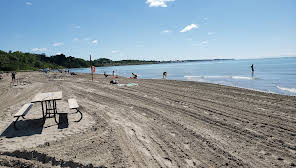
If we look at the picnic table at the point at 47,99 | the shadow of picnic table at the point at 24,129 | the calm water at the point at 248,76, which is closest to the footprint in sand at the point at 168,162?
the shadow of picnic table at the point at 24,129

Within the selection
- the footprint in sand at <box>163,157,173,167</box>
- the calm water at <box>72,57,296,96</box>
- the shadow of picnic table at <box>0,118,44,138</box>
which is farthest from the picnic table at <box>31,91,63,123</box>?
the calm water at <box>72,57,296,96</box>

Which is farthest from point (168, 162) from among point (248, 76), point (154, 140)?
point (248, 76)

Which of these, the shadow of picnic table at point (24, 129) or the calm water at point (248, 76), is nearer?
the shadow of picnic table at point (24, 129)

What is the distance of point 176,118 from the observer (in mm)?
6598

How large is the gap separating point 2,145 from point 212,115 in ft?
22.6

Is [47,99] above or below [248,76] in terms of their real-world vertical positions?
below

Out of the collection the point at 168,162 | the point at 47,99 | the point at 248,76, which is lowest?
the point at 168,162

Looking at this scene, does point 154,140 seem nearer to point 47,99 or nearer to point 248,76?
point 47,99

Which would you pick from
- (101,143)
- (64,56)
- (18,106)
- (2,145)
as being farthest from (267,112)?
(64,56)

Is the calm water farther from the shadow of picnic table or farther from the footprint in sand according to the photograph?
the shadow of picnic table

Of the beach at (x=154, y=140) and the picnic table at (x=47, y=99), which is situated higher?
the picnic table at (x=47, y=99)

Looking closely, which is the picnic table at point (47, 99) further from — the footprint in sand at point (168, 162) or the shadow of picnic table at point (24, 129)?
the footprint in sand at point (168, 162)

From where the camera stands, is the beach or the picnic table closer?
the beach

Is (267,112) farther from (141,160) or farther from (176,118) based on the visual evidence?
(141,160)
